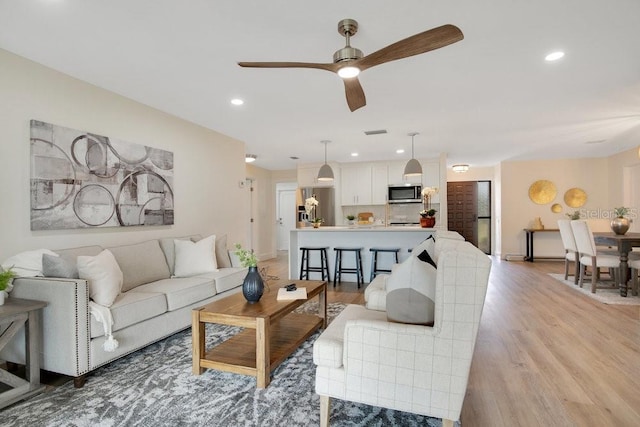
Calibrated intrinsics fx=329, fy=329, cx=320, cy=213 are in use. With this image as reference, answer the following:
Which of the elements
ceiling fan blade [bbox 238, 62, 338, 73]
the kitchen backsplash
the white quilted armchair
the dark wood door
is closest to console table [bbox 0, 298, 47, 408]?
the white quilted armchair

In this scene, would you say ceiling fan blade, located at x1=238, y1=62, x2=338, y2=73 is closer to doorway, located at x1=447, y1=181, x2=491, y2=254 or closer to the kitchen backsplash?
the kitchen backsplash

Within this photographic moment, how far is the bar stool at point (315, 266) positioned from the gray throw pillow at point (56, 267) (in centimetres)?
340

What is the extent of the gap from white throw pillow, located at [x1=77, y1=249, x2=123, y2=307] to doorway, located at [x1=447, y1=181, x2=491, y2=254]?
8.48 meters

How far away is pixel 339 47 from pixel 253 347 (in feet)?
7.92

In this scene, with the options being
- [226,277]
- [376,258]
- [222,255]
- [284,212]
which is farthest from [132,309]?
[284,212]

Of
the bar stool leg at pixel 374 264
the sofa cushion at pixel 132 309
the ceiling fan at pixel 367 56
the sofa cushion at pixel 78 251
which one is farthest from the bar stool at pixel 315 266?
the ceiling fan at pixel 367 56

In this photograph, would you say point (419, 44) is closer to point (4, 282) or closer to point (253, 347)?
point (253, 347)

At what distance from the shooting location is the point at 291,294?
2645mm

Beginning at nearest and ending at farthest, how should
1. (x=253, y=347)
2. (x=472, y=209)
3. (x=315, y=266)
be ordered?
(x=253, y=347) < (x=315, y=266) < (x=472, y=209)

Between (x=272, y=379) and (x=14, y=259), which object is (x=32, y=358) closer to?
(x=14, y=259)

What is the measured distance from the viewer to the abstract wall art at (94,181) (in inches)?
110

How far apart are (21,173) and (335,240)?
4.01 meters

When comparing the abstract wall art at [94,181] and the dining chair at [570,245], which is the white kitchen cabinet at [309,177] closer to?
the abstract wall art at [94,181]

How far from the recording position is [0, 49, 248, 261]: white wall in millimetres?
2607
